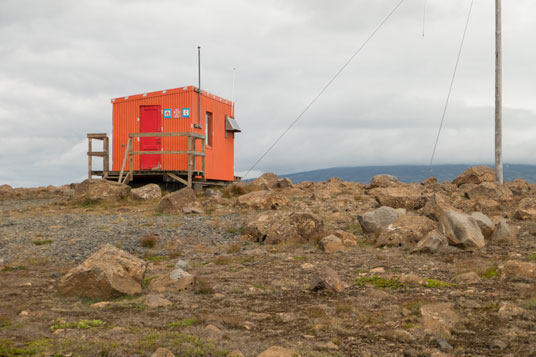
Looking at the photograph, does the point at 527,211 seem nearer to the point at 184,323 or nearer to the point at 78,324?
the point at 184,323

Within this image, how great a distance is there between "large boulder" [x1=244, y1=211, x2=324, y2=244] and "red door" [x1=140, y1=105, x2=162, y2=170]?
39.9 ft

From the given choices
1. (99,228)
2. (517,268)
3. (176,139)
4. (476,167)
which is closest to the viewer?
(517,268)

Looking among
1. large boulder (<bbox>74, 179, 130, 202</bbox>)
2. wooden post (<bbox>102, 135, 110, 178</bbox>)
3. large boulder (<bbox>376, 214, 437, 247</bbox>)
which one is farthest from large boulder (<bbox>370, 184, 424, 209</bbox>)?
wooden post (<bbox>102, 135, 110, 178</bbox>)

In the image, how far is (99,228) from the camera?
1313 centimetres

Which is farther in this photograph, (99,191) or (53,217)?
(99,191)

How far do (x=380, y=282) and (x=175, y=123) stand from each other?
55.2ft

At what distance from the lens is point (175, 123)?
22.7m

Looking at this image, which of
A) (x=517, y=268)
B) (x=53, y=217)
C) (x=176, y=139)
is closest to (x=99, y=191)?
(x=53, y=217)

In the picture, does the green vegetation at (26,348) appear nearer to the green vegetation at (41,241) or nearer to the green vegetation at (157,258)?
the green vegetation at (157,258)

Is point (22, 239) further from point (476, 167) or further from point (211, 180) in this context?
point (476, 167)

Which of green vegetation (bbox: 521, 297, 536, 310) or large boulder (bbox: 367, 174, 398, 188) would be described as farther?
large boulder (bbox: 367, 174, 398, 188)

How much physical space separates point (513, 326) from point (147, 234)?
9.23 meters

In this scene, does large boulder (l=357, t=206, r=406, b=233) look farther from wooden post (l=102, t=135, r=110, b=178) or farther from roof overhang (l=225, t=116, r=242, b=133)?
wooden post (l=102, t=135, r=110, b=178)

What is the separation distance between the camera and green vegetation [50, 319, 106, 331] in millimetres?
5340
